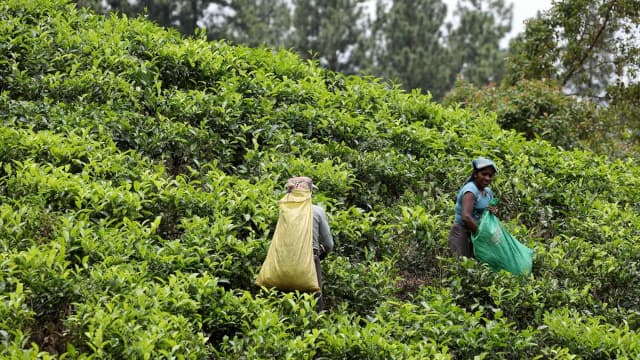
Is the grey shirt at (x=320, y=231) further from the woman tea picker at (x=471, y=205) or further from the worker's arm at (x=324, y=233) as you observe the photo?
the woman tea picker at (x=471, y=205)

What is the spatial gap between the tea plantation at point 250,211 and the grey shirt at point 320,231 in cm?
47

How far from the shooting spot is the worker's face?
6.52m

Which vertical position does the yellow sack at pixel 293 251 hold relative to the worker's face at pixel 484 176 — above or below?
below

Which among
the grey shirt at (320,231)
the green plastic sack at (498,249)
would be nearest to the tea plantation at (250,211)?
the green plastic sack at (498,249)

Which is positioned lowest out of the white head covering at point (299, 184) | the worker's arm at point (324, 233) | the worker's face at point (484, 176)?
the worker's arm at point (324, 233)

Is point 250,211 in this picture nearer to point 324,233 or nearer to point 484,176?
point 324,233

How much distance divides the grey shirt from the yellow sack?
14 centimetres

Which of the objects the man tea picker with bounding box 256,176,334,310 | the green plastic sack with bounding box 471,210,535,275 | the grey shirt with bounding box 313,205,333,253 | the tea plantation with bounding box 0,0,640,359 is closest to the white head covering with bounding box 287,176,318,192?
the man tea picker with bounding box 256,176,334,310

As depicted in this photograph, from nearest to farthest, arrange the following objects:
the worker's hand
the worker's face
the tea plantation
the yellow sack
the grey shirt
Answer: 1. the tea plantation
2. the yellow sack
3. the grey shirt
4. the worker's hand
5. the worker's face

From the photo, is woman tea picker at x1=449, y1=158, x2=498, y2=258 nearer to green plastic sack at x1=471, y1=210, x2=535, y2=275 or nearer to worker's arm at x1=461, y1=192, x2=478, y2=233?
worker's arm at x1=461, y1=192, x2=478, y2=233

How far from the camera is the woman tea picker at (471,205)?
6492 millimetres

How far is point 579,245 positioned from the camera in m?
7.47

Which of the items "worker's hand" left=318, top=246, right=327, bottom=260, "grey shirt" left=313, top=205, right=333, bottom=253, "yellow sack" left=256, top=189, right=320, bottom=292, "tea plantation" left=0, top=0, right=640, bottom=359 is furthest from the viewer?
"worker's hand" left=318, top=246, right=327, bottom=260

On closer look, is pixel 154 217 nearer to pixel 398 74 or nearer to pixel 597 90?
pixel 597 90
